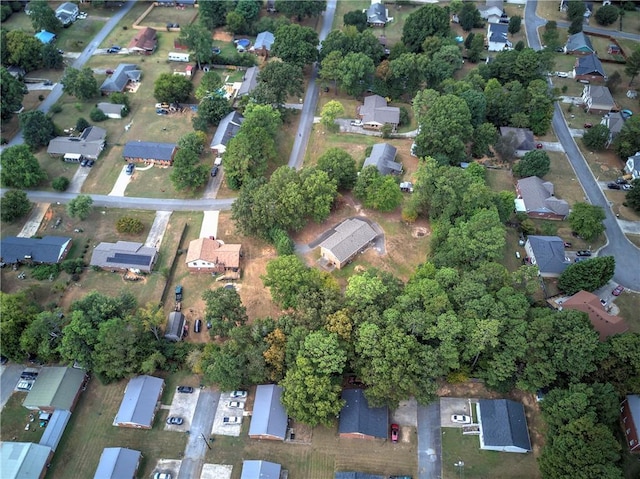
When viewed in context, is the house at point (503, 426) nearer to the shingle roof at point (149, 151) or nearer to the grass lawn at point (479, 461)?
the grass lawn at point (479, 461)

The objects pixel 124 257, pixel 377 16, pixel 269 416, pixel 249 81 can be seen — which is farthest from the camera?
pixel 377 16

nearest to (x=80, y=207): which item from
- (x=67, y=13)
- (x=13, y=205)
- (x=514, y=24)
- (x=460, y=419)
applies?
(x=13, y=205)

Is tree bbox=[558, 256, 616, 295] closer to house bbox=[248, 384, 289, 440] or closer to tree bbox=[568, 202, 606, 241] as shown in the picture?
tree bbox=[568, 202, 606, 241]

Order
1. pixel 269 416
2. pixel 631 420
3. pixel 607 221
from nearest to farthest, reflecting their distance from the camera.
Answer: pixel 631 420, pixel 269 416, pixel 607 221

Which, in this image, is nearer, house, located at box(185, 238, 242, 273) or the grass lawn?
the grass lawn

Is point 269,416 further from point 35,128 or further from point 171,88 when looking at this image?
point 171,88

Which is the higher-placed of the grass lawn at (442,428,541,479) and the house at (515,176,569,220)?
the house at (515,176,569,220)

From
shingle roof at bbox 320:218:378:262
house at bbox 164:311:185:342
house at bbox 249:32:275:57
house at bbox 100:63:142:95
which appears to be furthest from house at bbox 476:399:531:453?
house at bbox 100:63:142:95

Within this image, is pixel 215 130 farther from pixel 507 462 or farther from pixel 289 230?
pixel 507 462
